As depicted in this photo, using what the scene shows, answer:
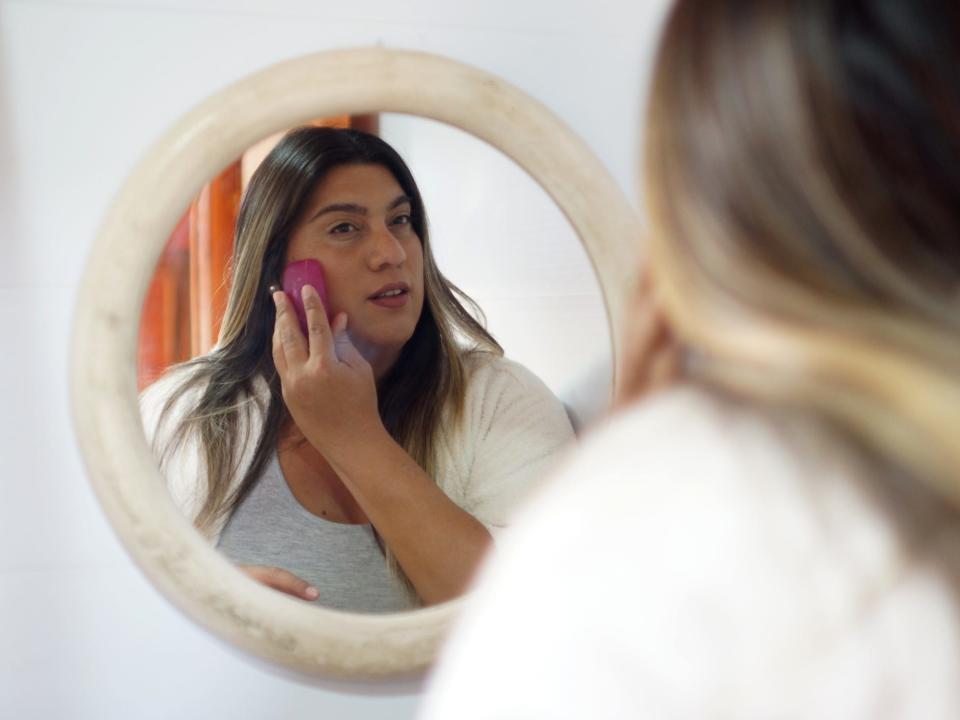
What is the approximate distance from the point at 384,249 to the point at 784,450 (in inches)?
23.1

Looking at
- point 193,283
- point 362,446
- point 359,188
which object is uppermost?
point 359,188

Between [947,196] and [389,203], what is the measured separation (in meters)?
0.57

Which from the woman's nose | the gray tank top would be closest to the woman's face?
the woman's nose

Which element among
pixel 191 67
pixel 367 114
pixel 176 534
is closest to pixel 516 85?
pixel 367 114

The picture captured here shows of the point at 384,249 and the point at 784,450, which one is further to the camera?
the point at 384,249

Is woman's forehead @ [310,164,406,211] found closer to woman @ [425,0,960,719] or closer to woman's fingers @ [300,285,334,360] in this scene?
woman's fingers @ [300,285,334,360]

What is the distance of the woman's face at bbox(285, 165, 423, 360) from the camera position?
873 mm

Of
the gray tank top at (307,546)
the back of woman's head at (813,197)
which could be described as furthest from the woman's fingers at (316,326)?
the back of woman's head at (813,197)

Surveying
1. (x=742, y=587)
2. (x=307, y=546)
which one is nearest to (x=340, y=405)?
(x=307, y=546)

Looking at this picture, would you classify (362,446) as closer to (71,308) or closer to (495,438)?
(495,438)

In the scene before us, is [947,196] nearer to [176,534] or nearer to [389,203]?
[389,203]

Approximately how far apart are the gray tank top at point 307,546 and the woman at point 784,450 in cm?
52

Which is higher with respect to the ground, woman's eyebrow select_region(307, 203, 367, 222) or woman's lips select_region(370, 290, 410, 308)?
woman's eyebrow select_region(307, 203, 367, 222)

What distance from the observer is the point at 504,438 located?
0.94m
